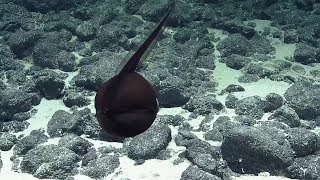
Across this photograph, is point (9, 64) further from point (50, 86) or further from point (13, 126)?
point (13, 126)

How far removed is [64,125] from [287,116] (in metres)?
2.85

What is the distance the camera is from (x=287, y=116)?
15.9 ft

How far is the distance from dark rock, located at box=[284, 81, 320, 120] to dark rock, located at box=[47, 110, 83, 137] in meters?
2.81

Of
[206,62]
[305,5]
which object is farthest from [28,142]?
[305,5]

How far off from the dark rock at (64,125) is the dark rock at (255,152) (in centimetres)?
195

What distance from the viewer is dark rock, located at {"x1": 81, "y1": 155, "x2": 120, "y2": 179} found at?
4203mm

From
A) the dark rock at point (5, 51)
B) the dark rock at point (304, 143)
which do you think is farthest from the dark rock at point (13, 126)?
the dark rock at point (304, 143)

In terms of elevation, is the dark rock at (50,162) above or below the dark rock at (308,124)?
above

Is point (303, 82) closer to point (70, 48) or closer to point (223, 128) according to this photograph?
point (223, 128)

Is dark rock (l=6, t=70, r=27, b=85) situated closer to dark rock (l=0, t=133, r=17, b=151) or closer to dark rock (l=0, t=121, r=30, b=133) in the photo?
dark rock (l=0, t=121, r=30, b=133)

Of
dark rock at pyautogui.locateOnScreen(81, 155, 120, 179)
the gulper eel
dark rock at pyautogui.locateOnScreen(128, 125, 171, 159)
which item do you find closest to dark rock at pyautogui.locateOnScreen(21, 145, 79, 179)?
dark rock at pyautogui.locateOnScreen(81, 155, 120, 179)

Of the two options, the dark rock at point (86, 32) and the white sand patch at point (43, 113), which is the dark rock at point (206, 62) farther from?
the white sand patch at point (43, 113)

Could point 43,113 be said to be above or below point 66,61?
below

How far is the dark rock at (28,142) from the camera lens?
4.68 meters
